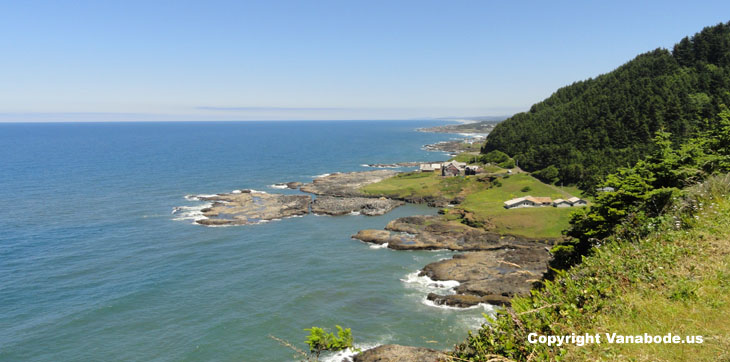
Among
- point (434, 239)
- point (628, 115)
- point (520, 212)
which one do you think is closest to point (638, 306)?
point (434, 239)

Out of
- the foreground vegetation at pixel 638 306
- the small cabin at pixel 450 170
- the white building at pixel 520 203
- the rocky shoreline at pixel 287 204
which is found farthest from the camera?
the small cabin at pixel 450 170

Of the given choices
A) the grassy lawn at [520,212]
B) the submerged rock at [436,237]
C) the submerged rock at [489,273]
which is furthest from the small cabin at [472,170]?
the submerged rock at [489,273]

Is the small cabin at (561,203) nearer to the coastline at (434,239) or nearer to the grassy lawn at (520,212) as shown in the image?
the grassy lawn at (520,212)

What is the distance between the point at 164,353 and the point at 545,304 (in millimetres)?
35044

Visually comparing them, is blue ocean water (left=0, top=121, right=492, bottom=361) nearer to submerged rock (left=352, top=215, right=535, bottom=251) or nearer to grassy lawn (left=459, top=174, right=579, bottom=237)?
submerged rock (left=352, top=215, right=535, bottom=251)

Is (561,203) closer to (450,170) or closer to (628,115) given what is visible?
(450,170)

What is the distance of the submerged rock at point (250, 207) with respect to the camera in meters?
77.7

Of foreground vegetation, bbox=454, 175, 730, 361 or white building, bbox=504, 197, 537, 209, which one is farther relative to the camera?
white building, bbox=504, 197, 537, 209

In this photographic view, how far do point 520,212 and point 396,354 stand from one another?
4858 cm

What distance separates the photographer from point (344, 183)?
→ 115000mm

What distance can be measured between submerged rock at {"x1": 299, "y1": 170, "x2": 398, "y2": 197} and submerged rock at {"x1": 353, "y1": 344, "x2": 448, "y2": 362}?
222 ft

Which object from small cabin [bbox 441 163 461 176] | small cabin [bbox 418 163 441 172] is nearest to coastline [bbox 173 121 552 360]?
small cabin [bbox 418 163 441 172]

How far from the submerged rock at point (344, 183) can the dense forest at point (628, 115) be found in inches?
1837

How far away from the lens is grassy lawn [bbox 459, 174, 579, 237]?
64.6m
